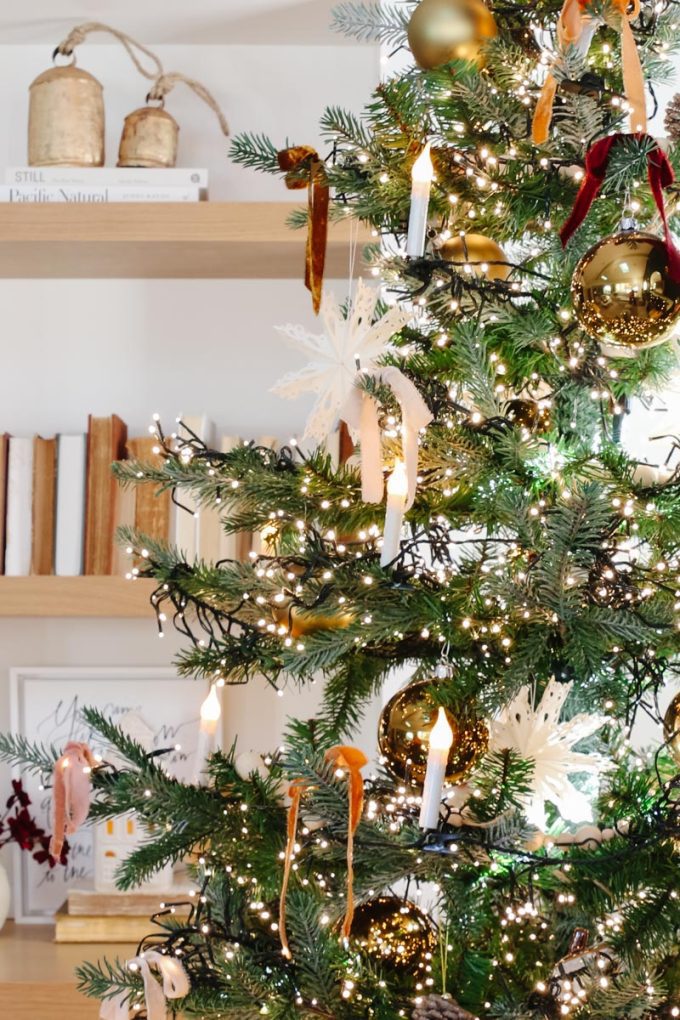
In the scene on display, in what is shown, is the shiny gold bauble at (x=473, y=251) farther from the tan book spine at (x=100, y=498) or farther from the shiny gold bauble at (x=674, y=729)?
the tan book spine at (x=100, y=498)

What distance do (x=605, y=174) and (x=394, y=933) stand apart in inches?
24.7

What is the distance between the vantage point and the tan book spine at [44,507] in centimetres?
172

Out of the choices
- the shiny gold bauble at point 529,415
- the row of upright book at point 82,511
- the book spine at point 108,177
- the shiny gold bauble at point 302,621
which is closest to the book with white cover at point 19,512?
the row of upright book at point 82,511

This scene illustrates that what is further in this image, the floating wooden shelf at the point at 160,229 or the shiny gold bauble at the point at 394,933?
the floating wooden shelf at the point at 160,229

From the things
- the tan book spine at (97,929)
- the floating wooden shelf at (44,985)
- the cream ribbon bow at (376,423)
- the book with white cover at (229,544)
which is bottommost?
the floating wooden shelf at (44,985)

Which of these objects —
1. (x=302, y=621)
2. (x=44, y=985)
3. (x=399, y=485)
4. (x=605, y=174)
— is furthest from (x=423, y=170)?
(x=44, y=985)

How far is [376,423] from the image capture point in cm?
82

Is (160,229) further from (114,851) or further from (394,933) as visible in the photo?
(394,933)

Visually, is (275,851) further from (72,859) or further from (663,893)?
(72,859)

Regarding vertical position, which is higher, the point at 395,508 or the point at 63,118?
the point at 63,118

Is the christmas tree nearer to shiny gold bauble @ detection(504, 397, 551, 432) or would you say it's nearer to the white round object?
shiny gold bauble @ detection(504, 397, 551, 432)

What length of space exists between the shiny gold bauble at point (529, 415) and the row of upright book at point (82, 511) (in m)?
0.74

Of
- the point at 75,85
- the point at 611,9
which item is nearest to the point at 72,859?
the point at 75,85

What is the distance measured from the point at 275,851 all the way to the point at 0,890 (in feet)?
3.08
